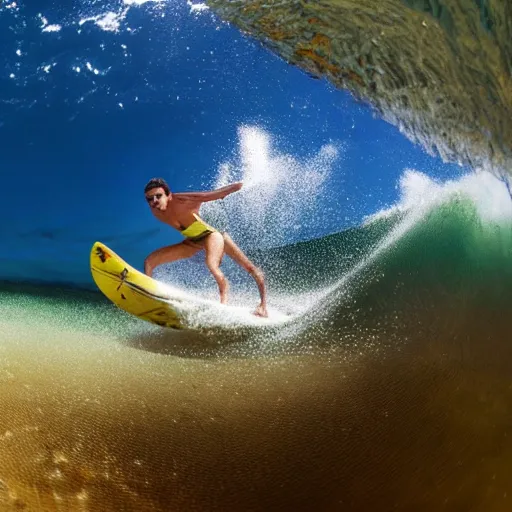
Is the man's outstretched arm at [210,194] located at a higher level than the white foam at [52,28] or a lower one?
lower

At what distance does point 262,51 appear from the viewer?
2344 millimetres

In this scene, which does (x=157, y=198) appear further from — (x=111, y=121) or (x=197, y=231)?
(x=111, y=121)

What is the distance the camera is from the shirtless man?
204 cm

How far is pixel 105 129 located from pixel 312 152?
875mm

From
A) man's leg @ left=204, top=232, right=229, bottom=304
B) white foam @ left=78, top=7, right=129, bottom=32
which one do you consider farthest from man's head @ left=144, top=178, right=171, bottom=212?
white foam @ left=78, top=7, right=129, bottom=32

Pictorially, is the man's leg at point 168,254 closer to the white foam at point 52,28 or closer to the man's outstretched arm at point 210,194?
the man's outstretched arm at point 210,194

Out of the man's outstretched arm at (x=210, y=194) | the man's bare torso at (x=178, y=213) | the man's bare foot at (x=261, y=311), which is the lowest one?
the man's bare foot at (x=261, y=311)

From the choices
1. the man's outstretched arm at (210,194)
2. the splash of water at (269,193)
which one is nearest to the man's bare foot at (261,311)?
the splash of water at (269,193)

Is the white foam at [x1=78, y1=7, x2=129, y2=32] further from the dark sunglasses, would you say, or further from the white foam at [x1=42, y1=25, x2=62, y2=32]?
the dark sunglasses

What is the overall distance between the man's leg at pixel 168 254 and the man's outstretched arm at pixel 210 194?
7.5 inches

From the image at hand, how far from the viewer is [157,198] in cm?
204

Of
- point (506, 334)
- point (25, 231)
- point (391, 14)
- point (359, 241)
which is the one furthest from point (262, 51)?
point (506, 334)

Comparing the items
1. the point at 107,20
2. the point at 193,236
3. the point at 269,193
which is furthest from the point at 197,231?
the point at 107,20

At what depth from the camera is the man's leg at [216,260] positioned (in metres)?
2.12
